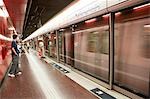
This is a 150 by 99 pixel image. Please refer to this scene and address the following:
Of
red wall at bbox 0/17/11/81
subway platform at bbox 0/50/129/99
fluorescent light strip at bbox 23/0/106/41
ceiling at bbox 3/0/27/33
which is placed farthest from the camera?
ceiling at bbox 3/0/27/33

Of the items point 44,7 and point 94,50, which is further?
point 44,7

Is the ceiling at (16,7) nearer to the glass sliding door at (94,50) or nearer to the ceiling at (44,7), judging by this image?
the ceiling at (44,7)

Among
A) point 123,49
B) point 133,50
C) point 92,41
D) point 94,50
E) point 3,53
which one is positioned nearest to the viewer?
point 133,50

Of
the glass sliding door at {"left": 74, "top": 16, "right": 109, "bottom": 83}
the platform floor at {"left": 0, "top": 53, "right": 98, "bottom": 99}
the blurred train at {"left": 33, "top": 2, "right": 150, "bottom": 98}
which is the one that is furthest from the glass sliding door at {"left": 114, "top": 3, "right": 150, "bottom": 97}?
the platform floor at {"left": 0, "top": 53, "right": 98, "bottom": 99}

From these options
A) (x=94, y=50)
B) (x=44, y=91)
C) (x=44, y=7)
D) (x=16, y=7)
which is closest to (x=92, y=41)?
(x=94, y=50)

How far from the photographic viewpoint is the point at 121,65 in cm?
491

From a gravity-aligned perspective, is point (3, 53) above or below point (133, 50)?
below

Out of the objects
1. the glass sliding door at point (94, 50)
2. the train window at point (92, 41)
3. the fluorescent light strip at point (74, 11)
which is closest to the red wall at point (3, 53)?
the fluorescent light strip at point (74, 11)

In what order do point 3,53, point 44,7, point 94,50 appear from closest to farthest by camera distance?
point 94,50 < point 3,53 < point 44,7

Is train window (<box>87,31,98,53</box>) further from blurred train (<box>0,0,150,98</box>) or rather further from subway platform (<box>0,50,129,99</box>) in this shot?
subway platform (<box>0,50,129,99</box>)

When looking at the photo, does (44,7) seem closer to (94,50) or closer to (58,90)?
(94,50)

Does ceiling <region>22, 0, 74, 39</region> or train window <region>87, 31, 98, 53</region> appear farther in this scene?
ceiling <region>22, 0, 74, 39</region>

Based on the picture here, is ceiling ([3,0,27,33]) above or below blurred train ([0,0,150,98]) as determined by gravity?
above

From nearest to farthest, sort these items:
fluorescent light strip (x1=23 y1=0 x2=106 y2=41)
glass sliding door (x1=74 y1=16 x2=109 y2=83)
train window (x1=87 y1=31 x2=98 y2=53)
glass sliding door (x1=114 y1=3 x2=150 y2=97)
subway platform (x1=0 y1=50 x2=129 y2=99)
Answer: glass sliding door (x1=114 y1=3 x2=150 y2=97)
subway platform (x1=0 y1=50 x2=129 y2=99)
fluorescent light strip (x1=23 y1=0 x2=106 y2=41)
glass sliding door (x1=74 y1=16 x2=109 y2=83)
train window (x1=87 y1=31 x2=98 y2=53)
